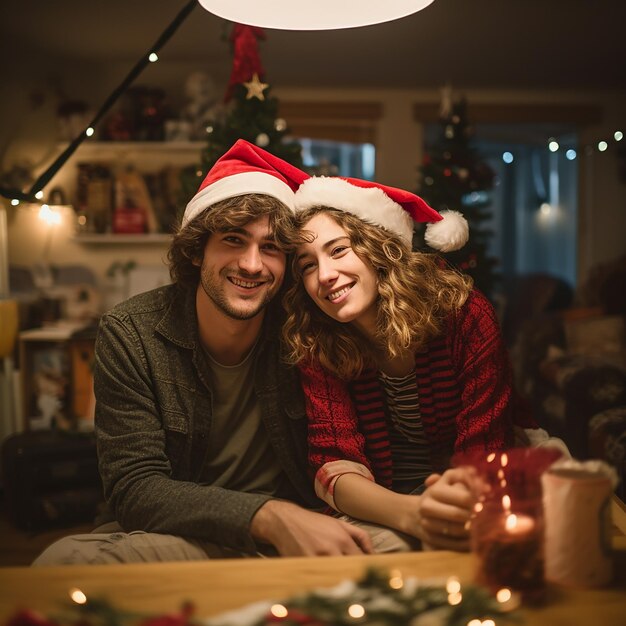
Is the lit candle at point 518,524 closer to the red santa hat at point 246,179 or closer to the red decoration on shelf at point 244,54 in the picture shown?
the red santa hat at point 246,179

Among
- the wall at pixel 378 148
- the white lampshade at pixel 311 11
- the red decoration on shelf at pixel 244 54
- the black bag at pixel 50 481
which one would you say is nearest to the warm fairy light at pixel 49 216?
the wall at pixel 378 148

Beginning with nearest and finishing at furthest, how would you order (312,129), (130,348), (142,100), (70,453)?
1. (130,348)
2. (70,453)
3. (142,100)
4. (312,129)

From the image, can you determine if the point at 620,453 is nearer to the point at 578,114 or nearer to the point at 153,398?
the point at 153,398

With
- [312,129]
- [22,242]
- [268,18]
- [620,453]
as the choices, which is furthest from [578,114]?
[268,18]

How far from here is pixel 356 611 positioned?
0.88 m

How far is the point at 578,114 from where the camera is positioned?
549cm

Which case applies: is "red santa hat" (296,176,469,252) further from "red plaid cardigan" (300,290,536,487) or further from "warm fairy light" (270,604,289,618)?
"warm fairy light" (270,604,289,618)

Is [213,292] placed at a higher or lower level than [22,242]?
lower

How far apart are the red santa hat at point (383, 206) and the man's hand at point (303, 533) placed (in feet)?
2.11

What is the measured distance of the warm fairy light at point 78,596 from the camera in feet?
2.96

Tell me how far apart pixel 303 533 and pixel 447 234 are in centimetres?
73

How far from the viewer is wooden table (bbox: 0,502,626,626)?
0.89 metres

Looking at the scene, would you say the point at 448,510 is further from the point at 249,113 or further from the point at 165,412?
the point at 249,113

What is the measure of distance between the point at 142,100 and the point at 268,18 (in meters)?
3.19
